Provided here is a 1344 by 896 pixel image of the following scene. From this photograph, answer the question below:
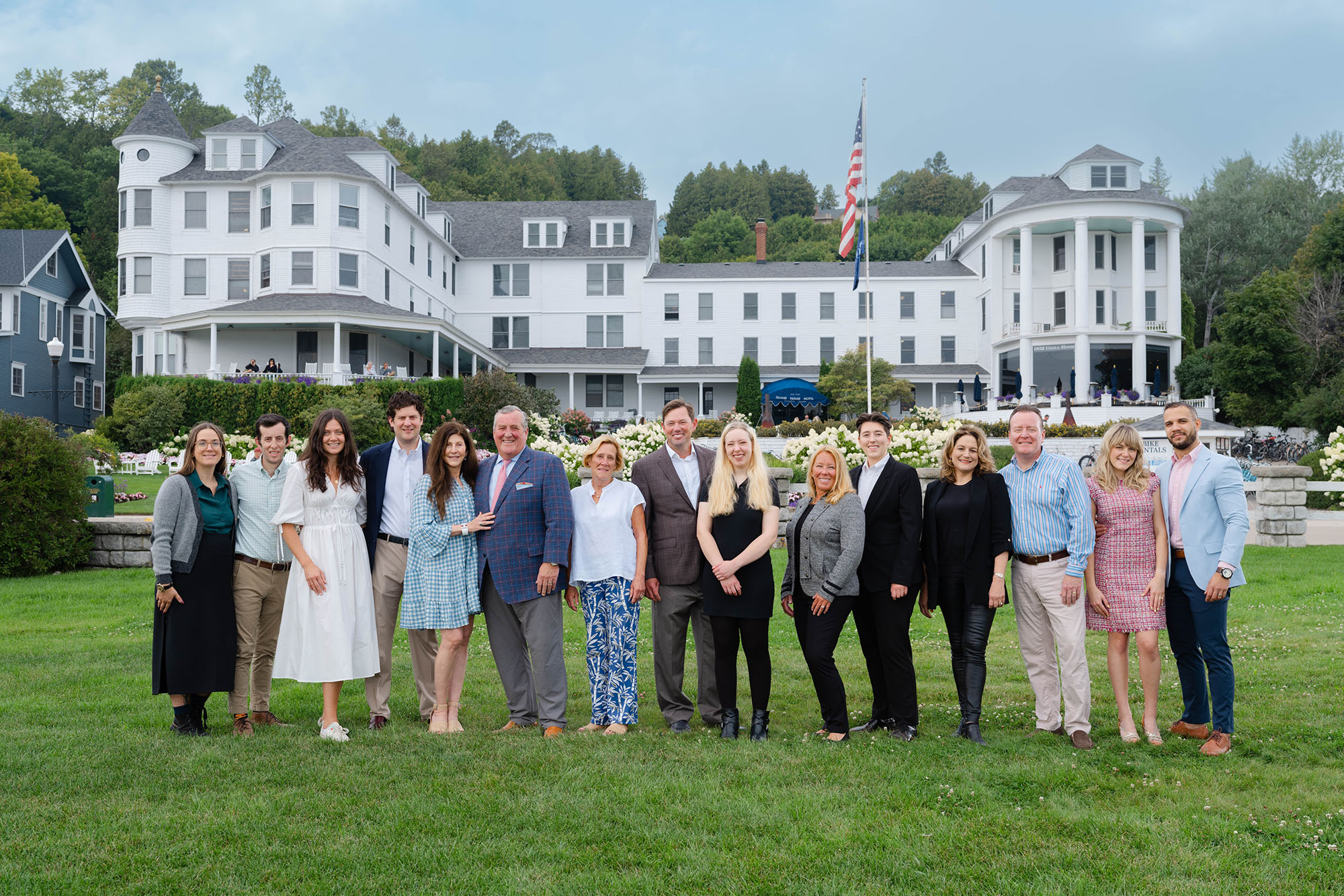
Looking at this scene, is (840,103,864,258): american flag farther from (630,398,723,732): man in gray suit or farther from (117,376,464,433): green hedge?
(630,398,723,732): man in gray suit

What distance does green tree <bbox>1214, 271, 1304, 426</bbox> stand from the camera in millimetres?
33750

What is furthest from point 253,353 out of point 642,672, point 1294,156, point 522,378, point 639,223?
point 1294,156

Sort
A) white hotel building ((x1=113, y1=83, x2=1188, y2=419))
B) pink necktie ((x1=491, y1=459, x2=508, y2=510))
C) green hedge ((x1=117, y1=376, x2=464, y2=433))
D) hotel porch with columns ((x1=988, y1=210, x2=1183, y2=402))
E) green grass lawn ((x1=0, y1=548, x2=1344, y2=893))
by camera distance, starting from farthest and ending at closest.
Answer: hotel porch with columns ((x1=988, y1=210, x2=1183, y2=402))
white hotel building ((x1=113, y1=83, x2=1188, y2=419))
green hedge ((x1=117, y1=376, x2=464, y2=433))
pink necktie ((x1=491, y1=459, x2=508, y2=510))
green grass lawn ((x1=0, y1=548, x2=1344, y2=893))

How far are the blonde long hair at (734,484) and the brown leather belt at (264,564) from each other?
2800mm

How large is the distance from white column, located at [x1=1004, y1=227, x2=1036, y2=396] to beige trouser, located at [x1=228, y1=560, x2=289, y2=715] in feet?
122

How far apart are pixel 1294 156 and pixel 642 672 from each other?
63462 millimetres

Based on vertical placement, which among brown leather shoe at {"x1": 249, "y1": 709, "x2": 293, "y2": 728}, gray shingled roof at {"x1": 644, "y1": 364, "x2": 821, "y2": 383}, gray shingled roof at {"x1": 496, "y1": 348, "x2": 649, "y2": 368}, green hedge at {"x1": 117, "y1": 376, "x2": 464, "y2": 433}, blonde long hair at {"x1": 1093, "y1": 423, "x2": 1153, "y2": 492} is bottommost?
brown leather shoe at {"x1": 249, "y1": 709, "x2": 293, "y2": 728}

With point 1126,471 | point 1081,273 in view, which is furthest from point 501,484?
point 1081,273

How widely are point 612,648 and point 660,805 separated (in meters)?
1.68

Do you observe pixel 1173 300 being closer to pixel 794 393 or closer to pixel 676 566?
pixel 794 393

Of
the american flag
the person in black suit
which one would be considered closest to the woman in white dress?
the person in black suit

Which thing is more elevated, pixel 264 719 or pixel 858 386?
pixel 858 386

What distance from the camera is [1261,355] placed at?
33.8 metres

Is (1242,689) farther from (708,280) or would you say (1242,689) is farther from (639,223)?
(639,223)
